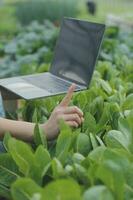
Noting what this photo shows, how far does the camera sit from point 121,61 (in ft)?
11.5

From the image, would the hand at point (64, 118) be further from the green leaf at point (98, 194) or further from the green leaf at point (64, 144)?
the green leaf at point (98, 194)

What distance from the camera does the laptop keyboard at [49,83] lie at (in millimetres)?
2463

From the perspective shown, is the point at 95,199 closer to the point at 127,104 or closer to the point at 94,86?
the point at 127,104

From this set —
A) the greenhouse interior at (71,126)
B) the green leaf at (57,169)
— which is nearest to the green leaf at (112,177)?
the greenhouse interior at (71,126)

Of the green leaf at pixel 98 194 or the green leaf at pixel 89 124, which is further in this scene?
the green leaf at pixel 89 124

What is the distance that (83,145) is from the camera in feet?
5.74

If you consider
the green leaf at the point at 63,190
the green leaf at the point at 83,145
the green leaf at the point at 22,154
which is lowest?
the green leaf at the point at 83,145

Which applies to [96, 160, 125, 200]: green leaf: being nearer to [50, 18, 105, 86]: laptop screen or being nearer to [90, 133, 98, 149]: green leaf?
[90, 133, 98, 149]: green leaf

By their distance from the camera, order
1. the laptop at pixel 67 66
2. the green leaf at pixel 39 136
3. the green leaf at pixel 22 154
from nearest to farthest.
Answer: the green leaf at pixel 22 154
the green leaf at pixel 39 136
the laptop at pixel 67 66

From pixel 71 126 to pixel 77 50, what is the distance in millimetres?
763

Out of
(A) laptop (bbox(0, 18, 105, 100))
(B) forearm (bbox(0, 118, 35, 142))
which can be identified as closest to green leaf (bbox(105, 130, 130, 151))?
(B) forearm (bbox(0, 118, 35, 142))

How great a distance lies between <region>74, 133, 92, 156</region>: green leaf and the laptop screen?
2.13 feet

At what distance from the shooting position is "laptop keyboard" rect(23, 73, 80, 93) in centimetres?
246

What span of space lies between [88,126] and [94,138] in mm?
188
